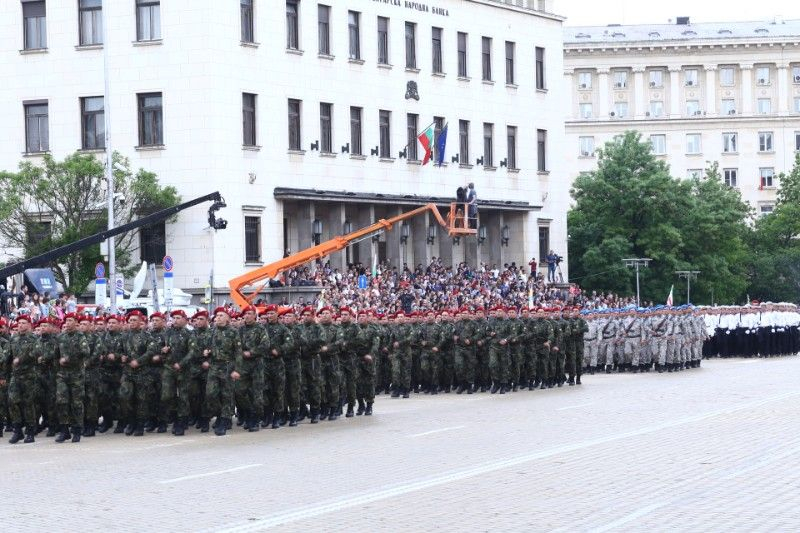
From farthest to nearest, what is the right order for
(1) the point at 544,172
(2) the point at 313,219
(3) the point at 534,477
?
(1) the point at 544,172, (2) the point at 313,219, (3) the point at 534,477

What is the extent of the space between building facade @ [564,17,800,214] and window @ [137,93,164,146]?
62497 millimetres

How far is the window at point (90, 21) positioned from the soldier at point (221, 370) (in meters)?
31.2

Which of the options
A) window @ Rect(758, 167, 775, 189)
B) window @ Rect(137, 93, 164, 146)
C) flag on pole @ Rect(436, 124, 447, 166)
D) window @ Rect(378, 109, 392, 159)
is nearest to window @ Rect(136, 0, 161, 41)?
window @ Rect(137, 93, 164, 146)

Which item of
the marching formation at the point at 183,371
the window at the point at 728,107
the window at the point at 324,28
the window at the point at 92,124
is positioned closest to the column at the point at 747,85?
the window at the point at 728,107

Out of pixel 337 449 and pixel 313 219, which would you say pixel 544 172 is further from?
pixel 337 449

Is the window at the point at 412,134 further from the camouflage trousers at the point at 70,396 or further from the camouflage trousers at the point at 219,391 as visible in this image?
the camouflage trousers at the point at 70,396

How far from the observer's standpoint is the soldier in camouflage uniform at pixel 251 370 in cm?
2441

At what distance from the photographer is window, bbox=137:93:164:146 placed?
53406 mm

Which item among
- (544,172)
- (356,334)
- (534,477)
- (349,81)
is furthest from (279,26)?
(534,477)

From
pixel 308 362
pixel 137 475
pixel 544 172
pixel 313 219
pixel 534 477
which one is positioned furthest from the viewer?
pixel 544 172

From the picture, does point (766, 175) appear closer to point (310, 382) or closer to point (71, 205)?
point (71, 205)

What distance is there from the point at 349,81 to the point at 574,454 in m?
41.0

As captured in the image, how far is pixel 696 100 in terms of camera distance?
11288 centimetres

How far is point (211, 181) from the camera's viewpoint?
172 ft
